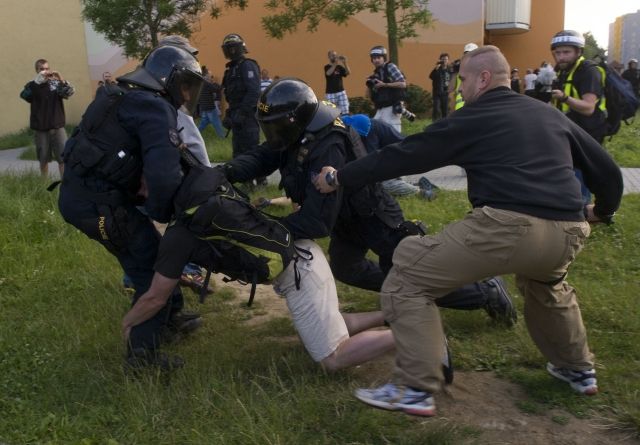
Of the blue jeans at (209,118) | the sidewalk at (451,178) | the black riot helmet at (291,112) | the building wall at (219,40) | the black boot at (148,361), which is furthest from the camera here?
the building wall at (219,40)

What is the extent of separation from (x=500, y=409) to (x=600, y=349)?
0.92m

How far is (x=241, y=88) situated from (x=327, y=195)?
4655 millimetres

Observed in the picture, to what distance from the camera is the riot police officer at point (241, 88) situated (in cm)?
739

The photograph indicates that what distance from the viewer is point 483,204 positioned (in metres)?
2.73

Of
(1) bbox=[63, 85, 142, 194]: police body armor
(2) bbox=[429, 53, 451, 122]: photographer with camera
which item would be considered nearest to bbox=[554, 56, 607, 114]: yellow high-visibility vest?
(1) bbox=[63, 85, 142, 194]: police body armor

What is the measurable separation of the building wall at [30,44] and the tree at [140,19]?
5.92 metres

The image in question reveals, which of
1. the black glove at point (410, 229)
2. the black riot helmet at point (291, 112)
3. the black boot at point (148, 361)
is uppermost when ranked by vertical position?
the black riot helmet at point (291, 112)

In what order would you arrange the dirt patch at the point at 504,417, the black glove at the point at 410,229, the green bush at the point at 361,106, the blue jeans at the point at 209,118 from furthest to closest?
1. the green bush at the point at 361,106
2. the blue jeans at the point at 209,118
3. the black glove at the point at 410,229
4. the dirt patch at the point at 504,417

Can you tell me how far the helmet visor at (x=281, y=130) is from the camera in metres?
3.21

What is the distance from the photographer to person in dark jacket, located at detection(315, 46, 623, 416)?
8.66 ft

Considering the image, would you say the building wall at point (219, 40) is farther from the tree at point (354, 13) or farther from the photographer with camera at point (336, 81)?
the photographer with camera at point (336, 81)

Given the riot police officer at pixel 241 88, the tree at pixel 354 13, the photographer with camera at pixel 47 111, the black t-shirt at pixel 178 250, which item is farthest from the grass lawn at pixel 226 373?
the tree at pixel 354 13

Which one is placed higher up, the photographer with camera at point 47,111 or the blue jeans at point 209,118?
the photographer with camera at point 47,111

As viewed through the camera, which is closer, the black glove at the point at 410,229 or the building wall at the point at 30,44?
the black glove at the point at 410,229
